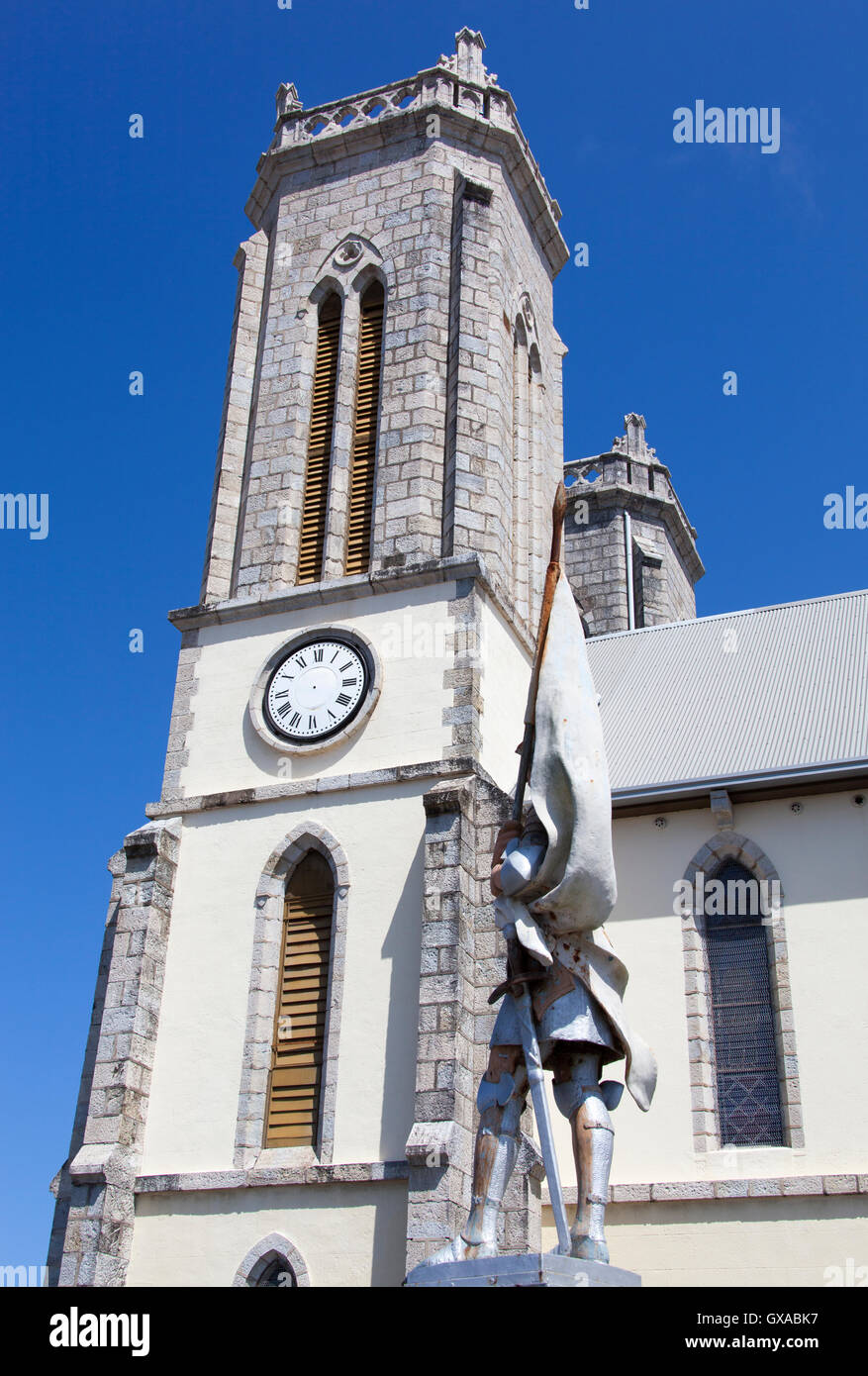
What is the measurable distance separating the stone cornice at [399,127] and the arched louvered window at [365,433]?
8.02 feet

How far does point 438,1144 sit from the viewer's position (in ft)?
39.2

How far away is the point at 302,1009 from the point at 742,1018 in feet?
14.3

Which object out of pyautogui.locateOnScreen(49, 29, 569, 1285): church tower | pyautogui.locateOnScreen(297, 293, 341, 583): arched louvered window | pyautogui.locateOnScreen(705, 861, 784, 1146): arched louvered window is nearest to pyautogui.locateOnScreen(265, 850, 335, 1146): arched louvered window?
pyautogui.locateOnScreen(49, 29, 569, 1285): church tower

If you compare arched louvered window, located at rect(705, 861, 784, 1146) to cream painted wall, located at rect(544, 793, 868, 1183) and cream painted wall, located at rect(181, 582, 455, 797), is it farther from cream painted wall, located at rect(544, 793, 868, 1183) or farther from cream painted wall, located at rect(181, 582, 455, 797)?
cream painted wall, located at rect(181, 582, 455, 797)

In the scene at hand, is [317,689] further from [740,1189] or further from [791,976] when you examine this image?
[740,1189]


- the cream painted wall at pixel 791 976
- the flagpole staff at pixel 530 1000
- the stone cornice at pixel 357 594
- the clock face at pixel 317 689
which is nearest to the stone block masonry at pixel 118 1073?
the clock face at pixel 317 689

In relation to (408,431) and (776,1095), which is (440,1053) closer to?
(776,1095)

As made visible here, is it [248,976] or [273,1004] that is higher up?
[248,976]

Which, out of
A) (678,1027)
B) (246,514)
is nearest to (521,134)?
(246,514)

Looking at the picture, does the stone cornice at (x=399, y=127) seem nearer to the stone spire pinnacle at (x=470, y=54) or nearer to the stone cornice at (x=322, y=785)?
the stone spire pinnacle at (x=470, y=54)

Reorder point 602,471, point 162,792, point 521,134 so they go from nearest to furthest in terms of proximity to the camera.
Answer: point 162,792
point 521,134
point 602,471

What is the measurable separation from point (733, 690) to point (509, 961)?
11032 mm

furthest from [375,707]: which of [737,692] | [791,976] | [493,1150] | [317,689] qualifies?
[493,1150]

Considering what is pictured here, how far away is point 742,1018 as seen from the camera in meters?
14.0
